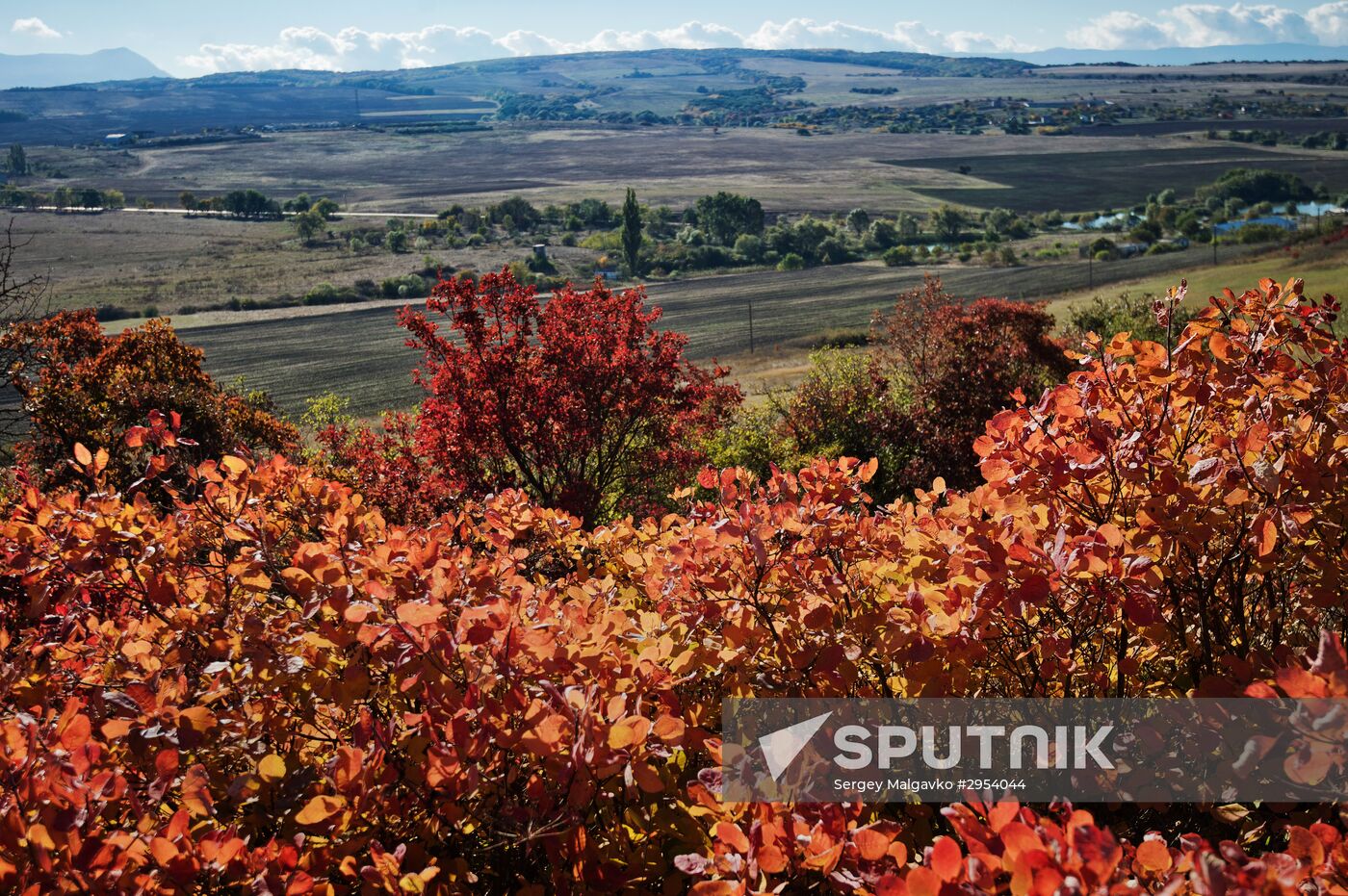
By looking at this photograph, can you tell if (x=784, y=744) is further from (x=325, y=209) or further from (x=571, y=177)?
(x=571, y=177)

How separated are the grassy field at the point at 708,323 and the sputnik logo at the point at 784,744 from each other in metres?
41.7

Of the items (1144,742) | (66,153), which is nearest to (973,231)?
(1144,742)

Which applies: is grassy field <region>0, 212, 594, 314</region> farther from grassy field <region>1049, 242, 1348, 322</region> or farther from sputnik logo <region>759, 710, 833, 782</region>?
sputnik logo <region>759, 710, 833, 782</region>

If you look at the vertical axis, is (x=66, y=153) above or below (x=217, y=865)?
above

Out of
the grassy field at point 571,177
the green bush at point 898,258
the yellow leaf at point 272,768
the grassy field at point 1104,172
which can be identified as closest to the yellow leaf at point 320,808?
the yellow leaf at point 272,768

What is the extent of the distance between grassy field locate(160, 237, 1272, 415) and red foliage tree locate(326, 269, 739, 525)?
3208cm

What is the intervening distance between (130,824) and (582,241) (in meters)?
113

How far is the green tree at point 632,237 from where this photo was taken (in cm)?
9438

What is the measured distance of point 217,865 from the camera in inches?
79.6

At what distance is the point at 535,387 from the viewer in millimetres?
11172

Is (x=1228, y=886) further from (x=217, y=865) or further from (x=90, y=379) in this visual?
(x=90, y=379)

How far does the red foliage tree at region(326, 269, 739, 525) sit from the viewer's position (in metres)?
11.1

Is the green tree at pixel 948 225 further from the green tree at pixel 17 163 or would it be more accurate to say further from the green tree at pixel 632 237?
the green tree at pixel 17 163

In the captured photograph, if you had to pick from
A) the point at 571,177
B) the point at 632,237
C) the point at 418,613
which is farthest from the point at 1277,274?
the point at 571,177
